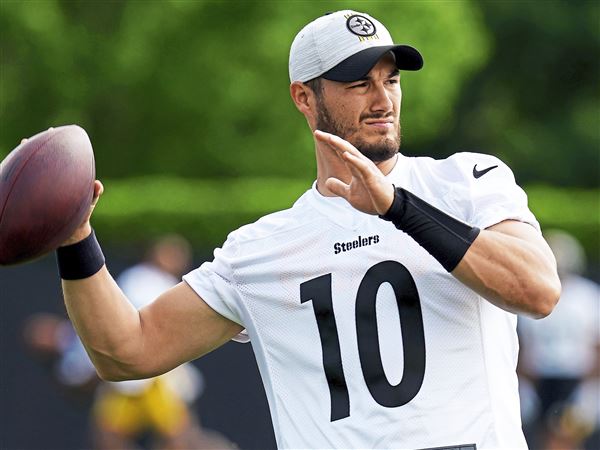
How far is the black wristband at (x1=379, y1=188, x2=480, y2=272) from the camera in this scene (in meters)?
3.75

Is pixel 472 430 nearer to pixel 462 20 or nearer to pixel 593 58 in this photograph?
pixel 462 20

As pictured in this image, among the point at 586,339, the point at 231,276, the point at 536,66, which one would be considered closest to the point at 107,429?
the point at 586,339

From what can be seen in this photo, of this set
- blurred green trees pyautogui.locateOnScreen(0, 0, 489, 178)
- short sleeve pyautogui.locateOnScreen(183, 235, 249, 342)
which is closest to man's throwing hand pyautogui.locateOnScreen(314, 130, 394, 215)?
short sleeve pyautogui.locateOnScreen(183, 235, 249, 342)

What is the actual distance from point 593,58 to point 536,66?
115 centimetres

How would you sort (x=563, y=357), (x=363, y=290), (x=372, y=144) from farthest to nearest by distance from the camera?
(x=563, y=357) < (x=372, y=144) < (x=363, y=290)

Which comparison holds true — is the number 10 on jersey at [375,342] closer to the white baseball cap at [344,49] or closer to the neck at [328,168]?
the neck at [328,168]

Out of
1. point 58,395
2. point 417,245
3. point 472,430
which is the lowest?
point 58,395

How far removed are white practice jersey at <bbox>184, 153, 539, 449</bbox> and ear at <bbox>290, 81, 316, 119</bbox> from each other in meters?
0.33

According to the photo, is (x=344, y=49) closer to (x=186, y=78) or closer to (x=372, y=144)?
(x=372, y=144)

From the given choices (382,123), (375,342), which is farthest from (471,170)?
(375,342)

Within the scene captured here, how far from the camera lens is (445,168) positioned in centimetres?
418

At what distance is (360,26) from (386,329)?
97 centimetres

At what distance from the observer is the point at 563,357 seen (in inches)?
441

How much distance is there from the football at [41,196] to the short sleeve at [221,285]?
0.47 metres
